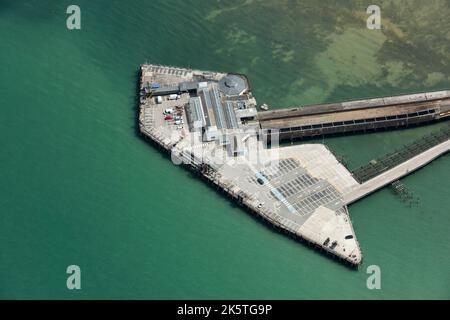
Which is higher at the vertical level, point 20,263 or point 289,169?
point 289,169

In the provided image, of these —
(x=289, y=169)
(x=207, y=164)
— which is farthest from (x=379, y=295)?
(x=207, y=164)

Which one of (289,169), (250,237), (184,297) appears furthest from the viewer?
(289,169)

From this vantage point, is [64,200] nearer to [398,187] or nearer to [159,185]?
[159,185]

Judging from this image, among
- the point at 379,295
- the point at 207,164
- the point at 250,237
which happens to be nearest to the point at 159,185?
the point at 207,164

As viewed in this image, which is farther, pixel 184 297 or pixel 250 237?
pixel 250 237

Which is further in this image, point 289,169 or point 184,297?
point 289,169

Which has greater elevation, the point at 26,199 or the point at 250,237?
the point at 26,199

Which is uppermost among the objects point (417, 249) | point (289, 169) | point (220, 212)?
point (289, 169)

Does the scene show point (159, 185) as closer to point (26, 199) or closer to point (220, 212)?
A: point (220, 212)

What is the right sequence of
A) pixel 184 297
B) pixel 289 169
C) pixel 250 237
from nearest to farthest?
pixel 184 297 → pixel 250 237 → pixel 289 169

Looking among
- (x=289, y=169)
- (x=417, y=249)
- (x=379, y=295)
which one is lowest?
(x=379, y=295)
